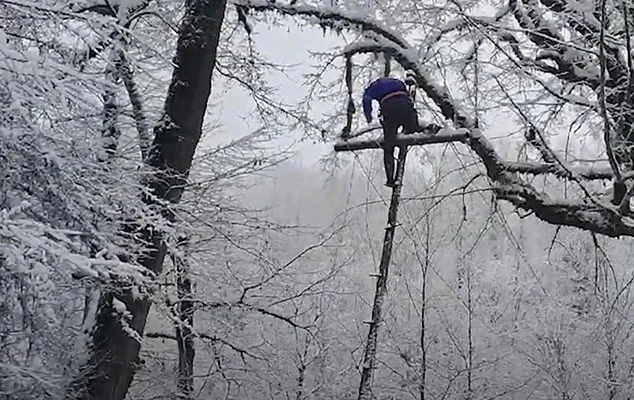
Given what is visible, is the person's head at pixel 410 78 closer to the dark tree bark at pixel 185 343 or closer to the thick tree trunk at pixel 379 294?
the thick tree trunk at pixel 379 294

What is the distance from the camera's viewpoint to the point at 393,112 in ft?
17.9

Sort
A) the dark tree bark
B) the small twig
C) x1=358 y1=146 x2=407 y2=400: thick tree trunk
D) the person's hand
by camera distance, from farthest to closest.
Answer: the dark tree bark, the person's hand, x1=358 y1=146 x2=407 y2=400: thick tree trunk, the small twig

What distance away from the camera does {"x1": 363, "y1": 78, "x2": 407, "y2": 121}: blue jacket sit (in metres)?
5.73

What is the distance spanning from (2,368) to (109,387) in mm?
704

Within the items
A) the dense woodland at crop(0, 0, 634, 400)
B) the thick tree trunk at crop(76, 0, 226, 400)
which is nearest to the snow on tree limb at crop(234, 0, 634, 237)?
the dense woodland at crop(0, 0, 634, 400)

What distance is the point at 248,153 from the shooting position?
30.9 ft

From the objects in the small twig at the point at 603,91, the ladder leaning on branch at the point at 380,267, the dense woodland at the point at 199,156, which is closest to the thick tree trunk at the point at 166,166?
the dense woodland at the point at 199,156

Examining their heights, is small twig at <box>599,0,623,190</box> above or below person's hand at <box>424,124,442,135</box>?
below

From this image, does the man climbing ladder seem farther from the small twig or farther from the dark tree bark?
the dark tree bark

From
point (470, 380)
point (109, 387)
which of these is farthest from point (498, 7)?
point (470, 380)

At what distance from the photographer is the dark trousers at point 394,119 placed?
5387 mm

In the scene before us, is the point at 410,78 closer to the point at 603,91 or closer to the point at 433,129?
the point at 433,129

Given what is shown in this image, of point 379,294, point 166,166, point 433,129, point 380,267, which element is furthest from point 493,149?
point 166,166

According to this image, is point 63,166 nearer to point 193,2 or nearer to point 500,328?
point 193,2
